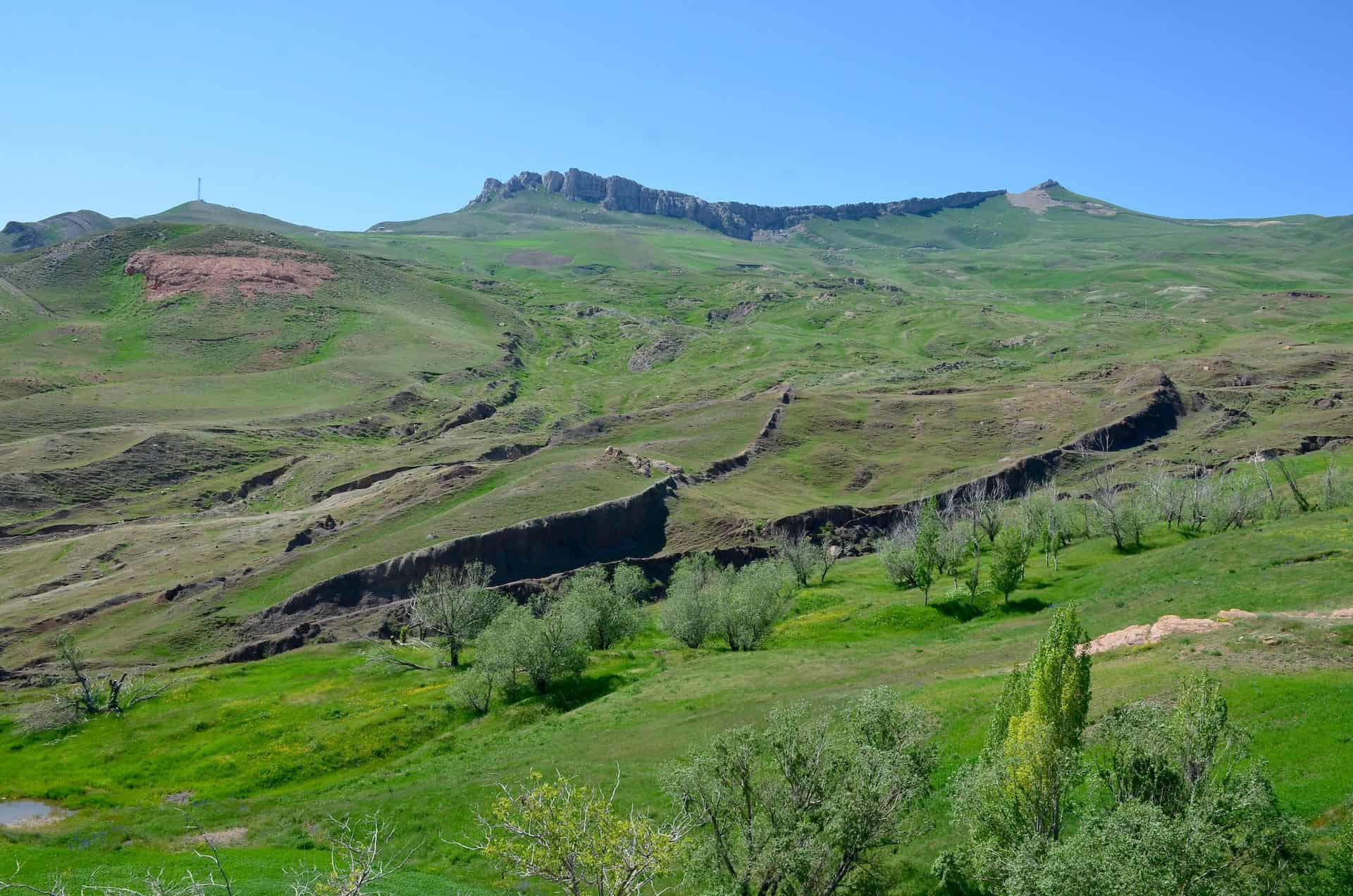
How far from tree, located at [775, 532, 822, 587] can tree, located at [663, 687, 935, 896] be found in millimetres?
61189

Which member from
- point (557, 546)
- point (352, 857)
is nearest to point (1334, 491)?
point (557, 546)

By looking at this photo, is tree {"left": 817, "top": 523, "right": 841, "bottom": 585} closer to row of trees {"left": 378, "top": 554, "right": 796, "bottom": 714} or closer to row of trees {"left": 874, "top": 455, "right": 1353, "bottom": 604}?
row of trees {"left": 874, "top": 455, "right": 1353, "bottom": 604}

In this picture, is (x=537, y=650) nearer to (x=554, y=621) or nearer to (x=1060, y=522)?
(x=554, y=621)

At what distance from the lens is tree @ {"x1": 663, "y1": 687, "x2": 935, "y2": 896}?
88.9 feet

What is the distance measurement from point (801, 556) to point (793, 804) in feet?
225

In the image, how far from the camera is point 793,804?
93.9ft

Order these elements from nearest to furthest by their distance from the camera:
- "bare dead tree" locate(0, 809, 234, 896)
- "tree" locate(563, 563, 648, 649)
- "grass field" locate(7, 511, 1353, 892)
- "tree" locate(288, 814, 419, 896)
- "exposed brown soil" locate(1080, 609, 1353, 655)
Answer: "bare dead tree" locate(0, 809, 234, 896) → "tree" locate(288, 814, 419, 896) → "grass field" locate(7, 511, 1353, 892) → "exposed brown soil" locate(1080, 609, 1353, 655) → "tree" locate(563, 563, 648, 649)

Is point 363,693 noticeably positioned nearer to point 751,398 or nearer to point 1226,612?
point 1226,612

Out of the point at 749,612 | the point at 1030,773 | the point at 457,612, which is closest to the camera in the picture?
the point at 1030,773

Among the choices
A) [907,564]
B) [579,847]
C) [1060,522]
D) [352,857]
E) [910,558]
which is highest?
[579,847]

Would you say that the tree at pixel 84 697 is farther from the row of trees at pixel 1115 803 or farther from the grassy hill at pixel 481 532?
the row of trees at pixel 1115 803

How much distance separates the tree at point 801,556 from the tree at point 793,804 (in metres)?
61.2

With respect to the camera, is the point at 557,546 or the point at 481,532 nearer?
the point at 481,532

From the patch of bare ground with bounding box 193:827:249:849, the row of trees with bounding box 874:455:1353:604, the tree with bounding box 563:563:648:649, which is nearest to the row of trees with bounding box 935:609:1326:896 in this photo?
the patch of bare ground with bounding box 193:827:249:849
